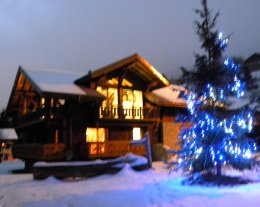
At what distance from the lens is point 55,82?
22.1 m

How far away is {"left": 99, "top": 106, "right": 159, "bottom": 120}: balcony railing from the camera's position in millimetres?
23062

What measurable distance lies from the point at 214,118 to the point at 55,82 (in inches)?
524

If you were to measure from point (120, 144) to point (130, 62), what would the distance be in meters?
6.20

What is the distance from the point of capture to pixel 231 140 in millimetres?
11625

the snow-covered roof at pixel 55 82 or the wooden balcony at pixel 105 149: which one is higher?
the snow-covered roof at pixel 55 82

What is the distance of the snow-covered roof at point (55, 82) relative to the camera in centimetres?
→ 2022

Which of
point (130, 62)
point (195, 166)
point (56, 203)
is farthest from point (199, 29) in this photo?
point (130, 62)

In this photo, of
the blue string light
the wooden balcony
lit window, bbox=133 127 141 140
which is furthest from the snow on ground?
lit window, bbox=133 127 141 140

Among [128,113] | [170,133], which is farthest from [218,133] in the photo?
[170,133]

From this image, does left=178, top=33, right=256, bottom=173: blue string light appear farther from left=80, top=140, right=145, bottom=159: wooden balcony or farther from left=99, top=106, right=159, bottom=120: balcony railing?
left=99, top=106, right=159, bottom=120: balcony railing

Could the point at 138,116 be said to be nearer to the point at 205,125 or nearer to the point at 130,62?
the point at 130,62

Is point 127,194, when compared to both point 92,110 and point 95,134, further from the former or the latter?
point 95,134

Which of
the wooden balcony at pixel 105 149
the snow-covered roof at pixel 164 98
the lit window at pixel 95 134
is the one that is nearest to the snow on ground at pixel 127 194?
the wooden balcony at pixel 105 149

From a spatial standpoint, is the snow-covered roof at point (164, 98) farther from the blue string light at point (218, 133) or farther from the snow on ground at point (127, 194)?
the blue string light at point (218, 133)
